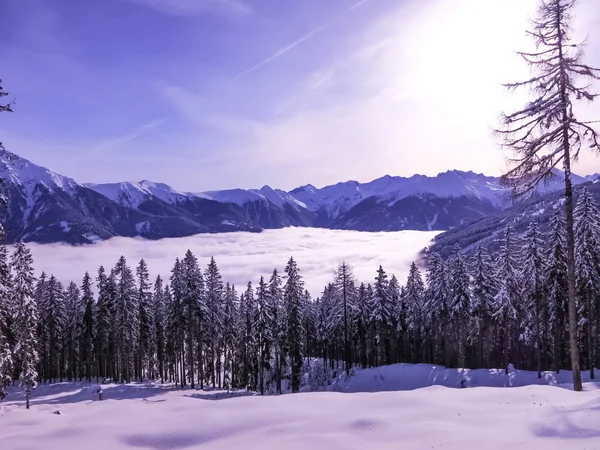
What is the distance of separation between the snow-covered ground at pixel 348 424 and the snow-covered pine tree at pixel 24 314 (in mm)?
22640

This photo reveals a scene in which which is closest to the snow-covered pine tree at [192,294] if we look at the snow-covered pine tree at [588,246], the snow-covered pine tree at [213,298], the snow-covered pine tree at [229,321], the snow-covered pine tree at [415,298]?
the snow-covered pine tree at [213,298]

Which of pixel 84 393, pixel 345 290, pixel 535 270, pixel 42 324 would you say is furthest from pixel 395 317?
pixel 42 324

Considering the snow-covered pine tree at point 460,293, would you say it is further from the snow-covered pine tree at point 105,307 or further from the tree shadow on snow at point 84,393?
the snow-covered pine tree at point 105,307

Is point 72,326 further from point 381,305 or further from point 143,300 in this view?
point 381,305

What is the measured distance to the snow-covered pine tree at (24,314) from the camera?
36.1 meters

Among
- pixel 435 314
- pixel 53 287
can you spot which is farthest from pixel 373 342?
pixel 53 287

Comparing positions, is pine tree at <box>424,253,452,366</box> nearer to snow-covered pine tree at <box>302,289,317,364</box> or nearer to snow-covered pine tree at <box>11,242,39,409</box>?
snow-covered pine tree at <box>302,289,317,364</box>

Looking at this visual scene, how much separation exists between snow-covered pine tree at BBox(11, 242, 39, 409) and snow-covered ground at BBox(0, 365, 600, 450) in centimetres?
2264

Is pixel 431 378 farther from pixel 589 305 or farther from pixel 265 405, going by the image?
pixel 265 405

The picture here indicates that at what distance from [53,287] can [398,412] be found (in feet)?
197

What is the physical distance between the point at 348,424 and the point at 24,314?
119 feet

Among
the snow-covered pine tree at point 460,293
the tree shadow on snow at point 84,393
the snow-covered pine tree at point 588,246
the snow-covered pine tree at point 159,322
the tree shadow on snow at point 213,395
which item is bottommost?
the tree shadow on snow at point 213,395

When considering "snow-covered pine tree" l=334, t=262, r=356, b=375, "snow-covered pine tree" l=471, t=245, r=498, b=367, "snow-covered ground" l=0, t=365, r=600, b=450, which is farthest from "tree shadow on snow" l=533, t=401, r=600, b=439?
"snow-covered pine tree" l=334, t=262, r=356, b=375

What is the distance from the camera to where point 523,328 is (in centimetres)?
5759
